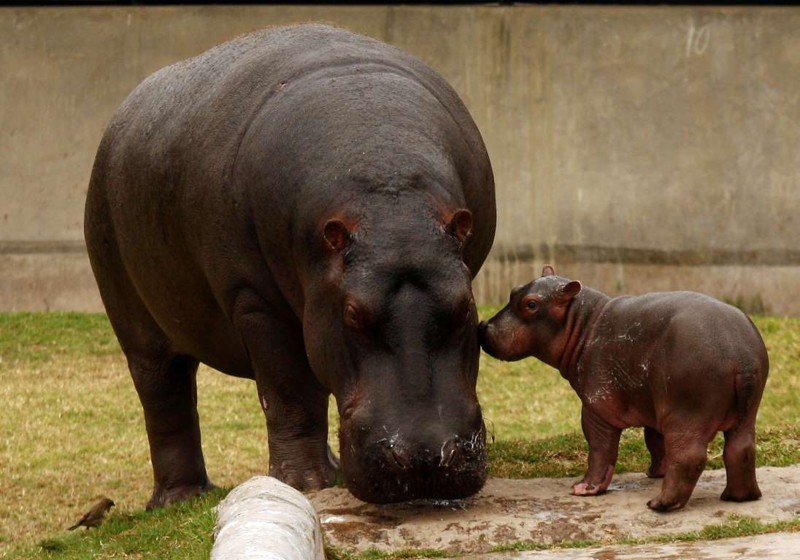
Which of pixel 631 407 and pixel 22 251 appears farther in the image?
pixel 22 251

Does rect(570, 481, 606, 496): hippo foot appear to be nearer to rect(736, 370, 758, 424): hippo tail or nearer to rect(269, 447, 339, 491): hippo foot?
rect(736, 370, 758, 424): hippo tail

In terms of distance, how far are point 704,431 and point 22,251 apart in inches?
362

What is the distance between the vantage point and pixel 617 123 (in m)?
12.9

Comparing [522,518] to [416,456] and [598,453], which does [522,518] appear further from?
[416,456]

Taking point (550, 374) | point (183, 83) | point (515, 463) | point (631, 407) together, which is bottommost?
point (550, 374)

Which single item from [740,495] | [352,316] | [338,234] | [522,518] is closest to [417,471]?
[352,316]

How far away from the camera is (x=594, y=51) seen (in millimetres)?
12875

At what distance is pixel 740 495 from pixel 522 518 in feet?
2.54

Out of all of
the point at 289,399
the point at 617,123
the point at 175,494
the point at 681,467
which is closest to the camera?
the point at 681,467

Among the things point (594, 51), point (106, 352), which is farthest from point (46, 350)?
point (594, 51)

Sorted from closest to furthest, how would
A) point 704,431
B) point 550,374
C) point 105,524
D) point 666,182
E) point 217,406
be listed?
point 704,431, point 105,524, point 217,406, point 550,374, point 666,182

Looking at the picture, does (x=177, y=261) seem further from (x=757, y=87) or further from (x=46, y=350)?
(x=757, y=87)

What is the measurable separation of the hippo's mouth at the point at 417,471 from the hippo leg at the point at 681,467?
70 centimetres

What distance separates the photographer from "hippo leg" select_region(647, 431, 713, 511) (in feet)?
16.8
